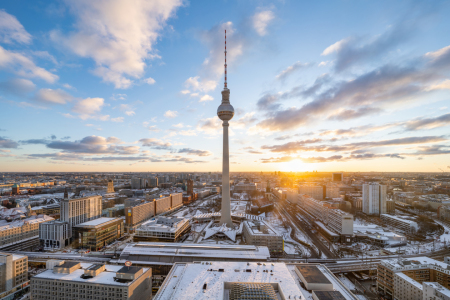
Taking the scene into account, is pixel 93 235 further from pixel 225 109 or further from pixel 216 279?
pixel 225 109

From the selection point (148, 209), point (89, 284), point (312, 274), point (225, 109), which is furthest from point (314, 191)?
point (89, 284)

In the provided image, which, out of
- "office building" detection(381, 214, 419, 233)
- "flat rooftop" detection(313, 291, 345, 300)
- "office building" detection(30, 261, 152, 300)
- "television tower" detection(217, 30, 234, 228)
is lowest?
"office building" detection(381, 214, 419, 233)

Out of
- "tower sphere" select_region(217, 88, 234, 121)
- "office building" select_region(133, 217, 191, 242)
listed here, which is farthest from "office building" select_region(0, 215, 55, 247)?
"tower sphere" select_region(217, 88, 234, 121)

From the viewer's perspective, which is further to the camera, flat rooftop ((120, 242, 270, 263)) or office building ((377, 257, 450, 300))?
flat rooftop ((120, 242, 270, 263))

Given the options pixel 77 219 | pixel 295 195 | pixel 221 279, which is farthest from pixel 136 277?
pixel 295 195

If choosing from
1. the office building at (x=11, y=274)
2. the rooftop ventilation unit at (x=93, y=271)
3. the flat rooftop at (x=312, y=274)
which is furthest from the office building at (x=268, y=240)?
the office building at (x=11, y=274)

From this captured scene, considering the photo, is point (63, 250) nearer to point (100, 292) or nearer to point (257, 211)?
point (100, 292)

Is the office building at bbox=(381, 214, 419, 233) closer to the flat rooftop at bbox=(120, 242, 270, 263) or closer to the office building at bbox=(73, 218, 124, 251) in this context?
the flat rooftop at bbox=(120, 242, 270, 263)
